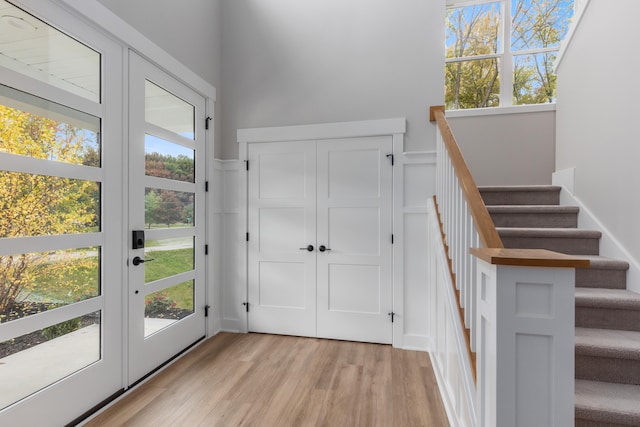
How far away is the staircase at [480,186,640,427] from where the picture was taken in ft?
4.74

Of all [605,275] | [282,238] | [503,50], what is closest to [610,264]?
[605,275]

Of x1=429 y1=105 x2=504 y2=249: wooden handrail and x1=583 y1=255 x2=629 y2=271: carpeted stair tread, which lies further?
x1=583 y1=255 x2=629 y2=271: carpeted stair tread

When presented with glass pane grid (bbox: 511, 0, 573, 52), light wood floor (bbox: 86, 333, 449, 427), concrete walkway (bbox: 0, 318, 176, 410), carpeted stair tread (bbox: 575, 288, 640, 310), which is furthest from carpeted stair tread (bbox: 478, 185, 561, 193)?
concrete walkway (bbox: 0, 318, 176, 410)

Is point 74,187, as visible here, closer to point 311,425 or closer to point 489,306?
point 311,425

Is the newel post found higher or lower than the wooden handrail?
lower

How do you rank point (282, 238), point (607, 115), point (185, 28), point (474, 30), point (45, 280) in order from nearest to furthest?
point (45, 280) < point (607, 115) < point (185, 28) < point (282, 238) < point (474, 30)

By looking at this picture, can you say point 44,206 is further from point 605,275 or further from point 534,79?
point 534,79

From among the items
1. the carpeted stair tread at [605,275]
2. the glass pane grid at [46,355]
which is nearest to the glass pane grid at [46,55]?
the glass pane grid at [46,355]

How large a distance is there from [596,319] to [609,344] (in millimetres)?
321

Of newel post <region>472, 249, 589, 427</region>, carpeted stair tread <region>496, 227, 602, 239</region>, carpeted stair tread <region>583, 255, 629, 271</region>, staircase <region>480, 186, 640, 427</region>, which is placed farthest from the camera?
carpeted stair tread <region>496, 227, 602, 239</region>

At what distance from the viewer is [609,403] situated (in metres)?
1.45

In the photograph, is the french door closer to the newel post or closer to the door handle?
the door handle

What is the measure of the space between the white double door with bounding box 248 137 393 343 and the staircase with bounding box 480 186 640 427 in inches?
42.3

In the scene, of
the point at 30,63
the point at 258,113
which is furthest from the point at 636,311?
the point at 30,63
